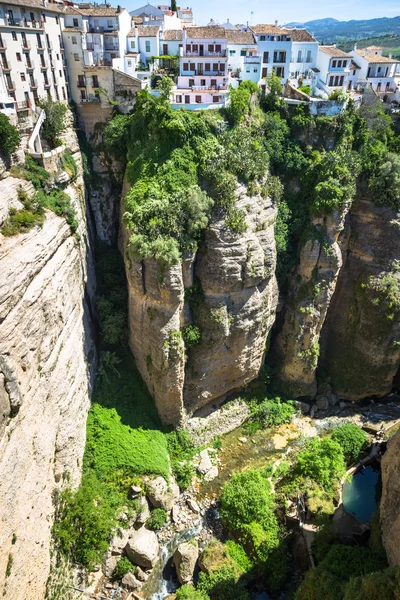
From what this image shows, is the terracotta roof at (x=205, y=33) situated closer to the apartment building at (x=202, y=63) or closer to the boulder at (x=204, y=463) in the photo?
the apartment building at (x=202, y=63)

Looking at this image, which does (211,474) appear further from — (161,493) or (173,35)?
(173,35)

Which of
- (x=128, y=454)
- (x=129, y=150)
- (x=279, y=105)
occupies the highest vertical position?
(x=279, y=105)

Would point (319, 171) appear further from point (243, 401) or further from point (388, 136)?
point (243, 401)

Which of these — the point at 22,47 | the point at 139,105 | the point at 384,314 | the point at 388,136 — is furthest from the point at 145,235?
the point at 388,136

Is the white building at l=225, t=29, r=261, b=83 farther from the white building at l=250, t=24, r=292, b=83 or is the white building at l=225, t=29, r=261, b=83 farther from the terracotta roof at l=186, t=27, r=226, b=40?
the terracotta roof at l=186, t=27, r=226, b=40

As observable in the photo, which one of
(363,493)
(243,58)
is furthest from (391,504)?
(243,58)
